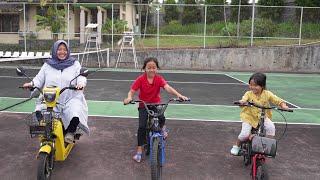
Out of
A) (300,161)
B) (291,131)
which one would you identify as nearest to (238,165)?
(300,161)

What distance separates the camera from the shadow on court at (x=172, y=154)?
5203 millimetres

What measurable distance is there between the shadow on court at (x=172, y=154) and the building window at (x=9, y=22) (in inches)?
784

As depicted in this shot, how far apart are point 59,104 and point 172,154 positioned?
69.3 inches

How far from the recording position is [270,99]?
5.11 meters

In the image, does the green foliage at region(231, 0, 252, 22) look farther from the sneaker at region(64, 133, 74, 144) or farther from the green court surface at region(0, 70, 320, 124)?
the sneaker at region(64, 133, 74, 144)

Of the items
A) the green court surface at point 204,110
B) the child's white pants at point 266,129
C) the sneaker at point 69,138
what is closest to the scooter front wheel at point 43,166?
the sneaker at point 69,138

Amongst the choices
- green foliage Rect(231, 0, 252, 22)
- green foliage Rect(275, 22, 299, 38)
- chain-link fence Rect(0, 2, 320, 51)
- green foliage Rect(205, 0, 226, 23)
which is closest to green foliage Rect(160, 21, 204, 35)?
chain-link fence Rect(0, 2, 320, 51)

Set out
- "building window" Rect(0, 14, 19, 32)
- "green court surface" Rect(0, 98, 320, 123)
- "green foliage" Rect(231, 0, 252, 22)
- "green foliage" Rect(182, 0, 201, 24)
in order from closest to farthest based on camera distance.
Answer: "green court surface" Rect(0, 98, 320, 123) < "green foliage" Rect(182, 0, 201, 24) < "green foliage" Rect(231, 0, 252, 22) < "building window" Rect(0, 14, 19, 32)

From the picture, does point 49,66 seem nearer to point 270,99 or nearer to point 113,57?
point 270,99

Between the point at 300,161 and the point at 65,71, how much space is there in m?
3.41

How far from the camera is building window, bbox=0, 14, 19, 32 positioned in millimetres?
26109

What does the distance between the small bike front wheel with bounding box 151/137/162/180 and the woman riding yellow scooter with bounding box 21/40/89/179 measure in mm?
1135

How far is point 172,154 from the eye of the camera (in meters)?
5.99

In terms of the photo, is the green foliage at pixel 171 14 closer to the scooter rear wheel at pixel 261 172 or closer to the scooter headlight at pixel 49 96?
the scooter headlight at pixel 49 96
